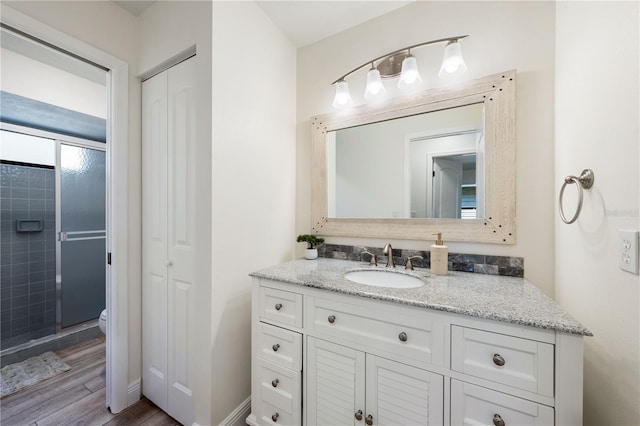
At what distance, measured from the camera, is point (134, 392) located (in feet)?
5.21

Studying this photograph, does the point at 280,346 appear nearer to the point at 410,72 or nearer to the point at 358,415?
the point at 358,415

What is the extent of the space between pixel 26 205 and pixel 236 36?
2.57 metres

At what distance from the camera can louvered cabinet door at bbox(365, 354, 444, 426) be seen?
863 millimetres

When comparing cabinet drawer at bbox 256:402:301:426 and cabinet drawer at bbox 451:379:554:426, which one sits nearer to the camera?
cabinet drawer at bbox 451:379:554:426

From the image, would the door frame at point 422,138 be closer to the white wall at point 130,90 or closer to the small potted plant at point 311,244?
the small potted plant at point 311,244

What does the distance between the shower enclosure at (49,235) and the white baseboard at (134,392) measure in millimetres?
1497

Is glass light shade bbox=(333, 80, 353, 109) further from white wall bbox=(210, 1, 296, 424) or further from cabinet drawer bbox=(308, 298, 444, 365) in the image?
cabinet drawer bbox=(308, 298, 444, 365)

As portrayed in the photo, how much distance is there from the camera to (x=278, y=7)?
1512mm

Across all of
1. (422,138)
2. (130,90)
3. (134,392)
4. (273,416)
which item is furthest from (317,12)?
(134,392)

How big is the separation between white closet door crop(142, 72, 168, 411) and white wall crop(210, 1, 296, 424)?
46 cm

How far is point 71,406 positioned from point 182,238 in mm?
1321

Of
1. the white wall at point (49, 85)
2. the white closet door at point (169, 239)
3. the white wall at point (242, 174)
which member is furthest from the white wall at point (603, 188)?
the white wall at point (49, 85)

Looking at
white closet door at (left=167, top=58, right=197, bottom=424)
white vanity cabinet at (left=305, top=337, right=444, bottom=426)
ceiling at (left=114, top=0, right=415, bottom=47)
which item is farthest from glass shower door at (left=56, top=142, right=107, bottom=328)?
white vanity cabinet at (left=305, top=337, right=444, bottom=426)

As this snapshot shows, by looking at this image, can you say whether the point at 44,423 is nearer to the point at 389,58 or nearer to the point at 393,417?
the point at 393,417
